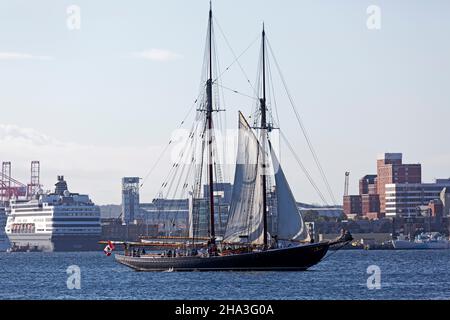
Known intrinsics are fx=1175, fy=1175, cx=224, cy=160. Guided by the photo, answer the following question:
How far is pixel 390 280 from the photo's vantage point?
309 feet

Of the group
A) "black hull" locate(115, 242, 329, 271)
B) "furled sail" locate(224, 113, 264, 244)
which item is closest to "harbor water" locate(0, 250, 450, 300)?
"black hull" locate(115, 242, 329, 271)

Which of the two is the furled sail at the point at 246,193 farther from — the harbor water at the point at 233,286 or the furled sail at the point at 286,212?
the harbor water at the point at 233,286

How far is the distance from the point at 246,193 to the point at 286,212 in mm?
4157

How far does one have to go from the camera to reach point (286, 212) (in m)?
101

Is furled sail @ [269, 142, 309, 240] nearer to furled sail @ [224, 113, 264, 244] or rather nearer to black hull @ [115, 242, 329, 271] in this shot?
black hull @ [115, 242, 329, 271]

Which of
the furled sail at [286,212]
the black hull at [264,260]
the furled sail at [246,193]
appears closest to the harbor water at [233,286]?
the black hull at [264,260]

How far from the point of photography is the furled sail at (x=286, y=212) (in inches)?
3964

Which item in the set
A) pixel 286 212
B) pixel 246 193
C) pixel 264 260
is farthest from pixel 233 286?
pixel 246 193

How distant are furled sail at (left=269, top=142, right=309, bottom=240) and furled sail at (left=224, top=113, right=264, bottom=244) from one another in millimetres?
1976

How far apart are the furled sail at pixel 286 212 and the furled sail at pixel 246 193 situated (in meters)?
1.98
